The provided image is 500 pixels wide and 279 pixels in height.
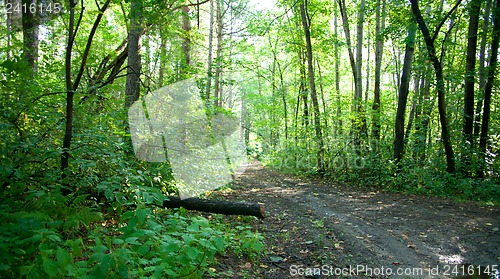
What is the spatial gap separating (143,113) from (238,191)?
384 centimetres

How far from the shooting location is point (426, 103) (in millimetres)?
13609

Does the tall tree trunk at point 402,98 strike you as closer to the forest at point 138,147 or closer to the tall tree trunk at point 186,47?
the forest at point 138,147

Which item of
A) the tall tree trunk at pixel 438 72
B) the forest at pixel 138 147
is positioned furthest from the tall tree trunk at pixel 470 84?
the tall tree trunk at pixel 438 72

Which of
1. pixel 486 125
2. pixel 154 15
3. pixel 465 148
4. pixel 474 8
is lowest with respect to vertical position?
pixel 465 148

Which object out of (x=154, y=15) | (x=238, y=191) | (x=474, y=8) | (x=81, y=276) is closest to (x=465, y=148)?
(x=474, y=8)

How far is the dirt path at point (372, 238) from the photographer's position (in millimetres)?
4316

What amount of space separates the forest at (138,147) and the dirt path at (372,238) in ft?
1.62

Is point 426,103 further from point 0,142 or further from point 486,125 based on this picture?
point 0,142

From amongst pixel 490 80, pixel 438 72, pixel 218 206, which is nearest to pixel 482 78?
pixel 490 80

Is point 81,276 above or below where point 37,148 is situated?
below

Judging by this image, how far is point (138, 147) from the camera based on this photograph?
605 centimetres

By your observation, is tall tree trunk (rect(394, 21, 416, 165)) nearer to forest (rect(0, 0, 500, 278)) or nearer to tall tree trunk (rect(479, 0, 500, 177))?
forest (rect(0, 0, 500, 278))

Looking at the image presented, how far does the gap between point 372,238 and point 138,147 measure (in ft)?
15.2

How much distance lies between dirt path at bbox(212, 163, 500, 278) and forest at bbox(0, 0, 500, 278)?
1.62ft
